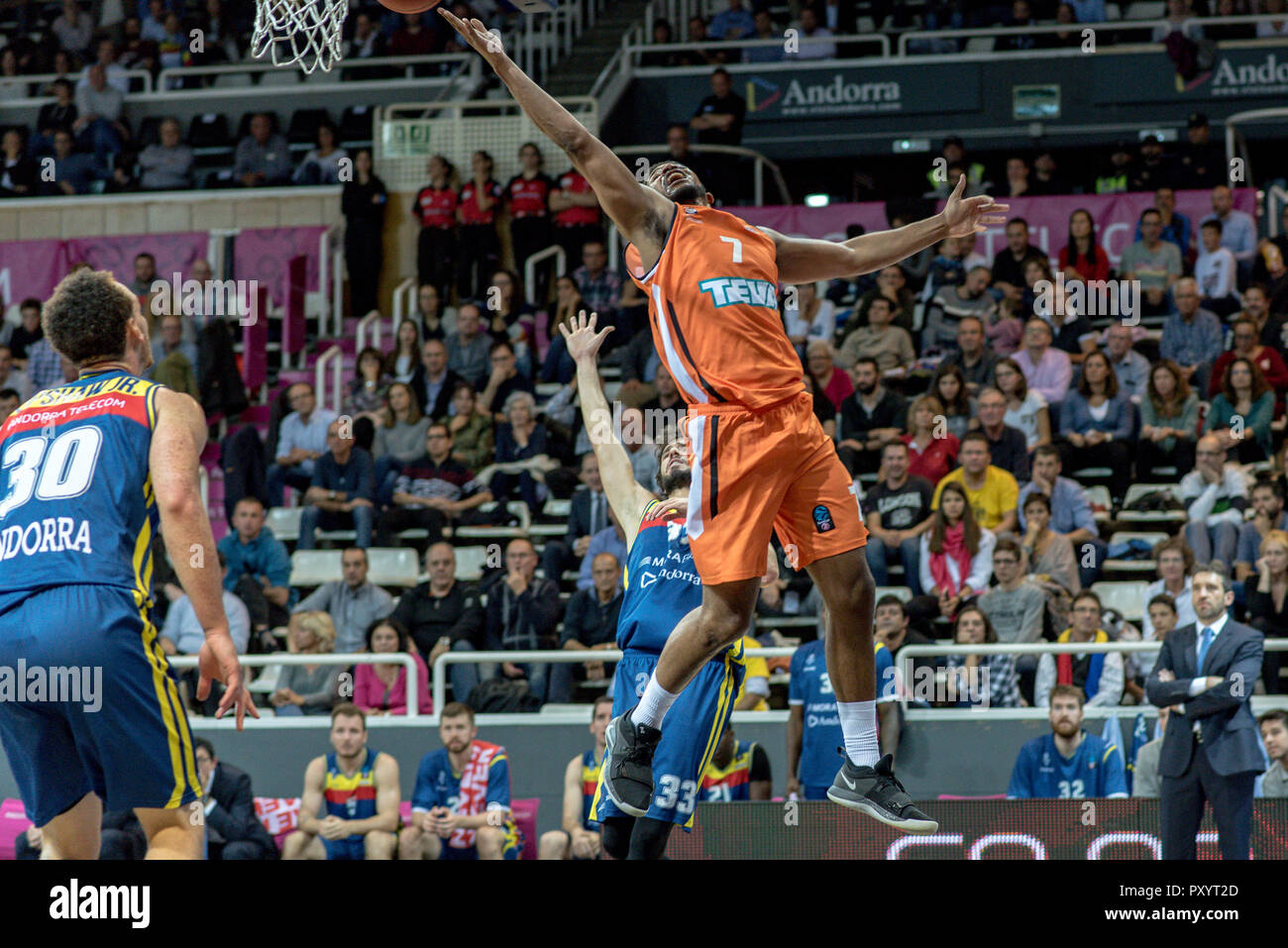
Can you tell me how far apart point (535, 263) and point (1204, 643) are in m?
9.70

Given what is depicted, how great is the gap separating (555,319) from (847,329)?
9.65 feet

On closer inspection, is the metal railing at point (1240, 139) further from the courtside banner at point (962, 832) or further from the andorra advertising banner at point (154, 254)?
the andorra advertising banner at point (154, 254)

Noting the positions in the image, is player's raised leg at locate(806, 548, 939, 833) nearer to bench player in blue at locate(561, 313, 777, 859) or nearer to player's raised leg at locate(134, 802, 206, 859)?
bench player in blue at locate(561, 313, 777, 859)

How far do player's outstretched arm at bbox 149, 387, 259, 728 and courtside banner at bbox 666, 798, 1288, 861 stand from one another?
12.2 feet

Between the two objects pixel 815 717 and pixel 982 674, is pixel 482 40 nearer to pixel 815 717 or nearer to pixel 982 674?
pixel 815 717

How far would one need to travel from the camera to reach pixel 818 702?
34.0ft

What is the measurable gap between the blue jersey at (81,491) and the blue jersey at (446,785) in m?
5.90

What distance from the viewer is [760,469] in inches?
218

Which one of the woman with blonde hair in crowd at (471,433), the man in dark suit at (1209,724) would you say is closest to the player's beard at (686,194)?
A: the man in dark suit at (1209,724)

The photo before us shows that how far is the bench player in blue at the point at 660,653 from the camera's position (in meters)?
6.67

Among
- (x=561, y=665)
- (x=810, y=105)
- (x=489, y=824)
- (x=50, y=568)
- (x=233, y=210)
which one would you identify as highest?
(x=810, y=105)
